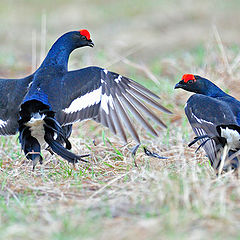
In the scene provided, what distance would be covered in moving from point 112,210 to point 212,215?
0.59 meters

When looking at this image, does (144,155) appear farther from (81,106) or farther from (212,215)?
(212,215)

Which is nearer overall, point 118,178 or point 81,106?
point 118,178

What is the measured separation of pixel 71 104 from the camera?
430cm

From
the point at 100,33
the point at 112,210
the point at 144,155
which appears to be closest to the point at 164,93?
the point at 144,155

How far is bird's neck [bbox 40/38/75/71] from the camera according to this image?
476cm

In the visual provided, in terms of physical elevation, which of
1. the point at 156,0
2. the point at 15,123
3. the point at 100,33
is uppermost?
the point at 156,0

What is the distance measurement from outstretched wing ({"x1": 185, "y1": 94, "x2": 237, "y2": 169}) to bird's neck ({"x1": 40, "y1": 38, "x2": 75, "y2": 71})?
1.27m

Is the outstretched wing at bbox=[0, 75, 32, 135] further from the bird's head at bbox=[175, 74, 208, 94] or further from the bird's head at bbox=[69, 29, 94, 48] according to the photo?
the bird's head at bbox=[175, 74, 208, 94]

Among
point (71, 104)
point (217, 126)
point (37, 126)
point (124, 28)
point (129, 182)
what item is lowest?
point (129, 182)

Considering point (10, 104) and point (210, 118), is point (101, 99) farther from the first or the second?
point (210, 118)

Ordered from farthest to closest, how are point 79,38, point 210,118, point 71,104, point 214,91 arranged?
point 79,38 → point 214,91 → point 71,104 → point 210,118

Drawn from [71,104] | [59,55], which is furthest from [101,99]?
[59,55]

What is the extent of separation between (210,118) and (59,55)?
157 cm

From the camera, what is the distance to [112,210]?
3070mm
